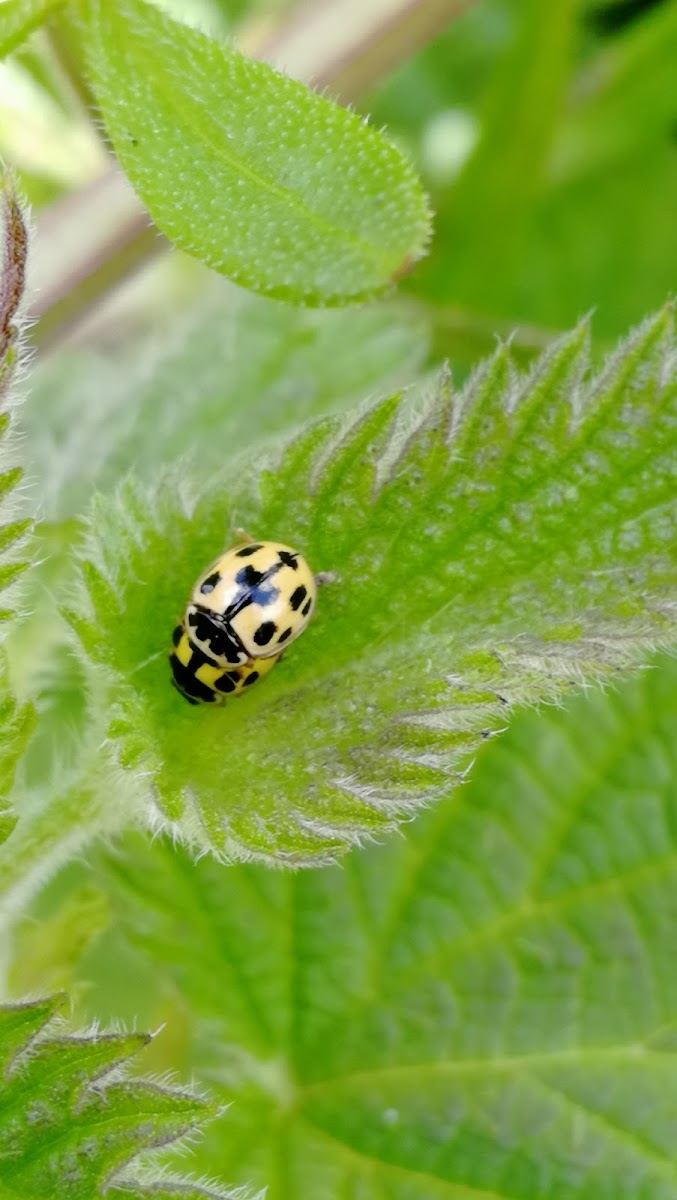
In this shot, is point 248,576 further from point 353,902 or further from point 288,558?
point 353,902

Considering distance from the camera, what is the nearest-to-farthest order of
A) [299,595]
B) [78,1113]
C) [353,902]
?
[78,1113], [299,595], [353,902]

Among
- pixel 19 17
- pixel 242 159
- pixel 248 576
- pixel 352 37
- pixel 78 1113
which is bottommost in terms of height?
pixel 78 1113

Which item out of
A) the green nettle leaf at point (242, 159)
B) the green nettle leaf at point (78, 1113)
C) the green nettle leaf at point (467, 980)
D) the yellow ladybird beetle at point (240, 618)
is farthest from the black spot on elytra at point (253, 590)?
the green nettle leaf at point (467, 980)

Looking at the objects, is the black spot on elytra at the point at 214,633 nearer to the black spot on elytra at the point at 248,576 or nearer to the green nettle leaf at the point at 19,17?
the black spot on elytra at the point at 248,576

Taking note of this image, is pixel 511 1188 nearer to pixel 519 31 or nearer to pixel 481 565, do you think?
pixel 481 565

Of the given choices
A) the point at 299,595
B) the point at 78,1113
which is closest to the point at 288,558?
the point at 299,595

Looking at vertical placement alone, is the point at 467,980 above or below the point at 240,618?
below

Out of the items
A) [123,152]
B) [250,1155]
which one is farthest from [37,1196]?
[123,152]
